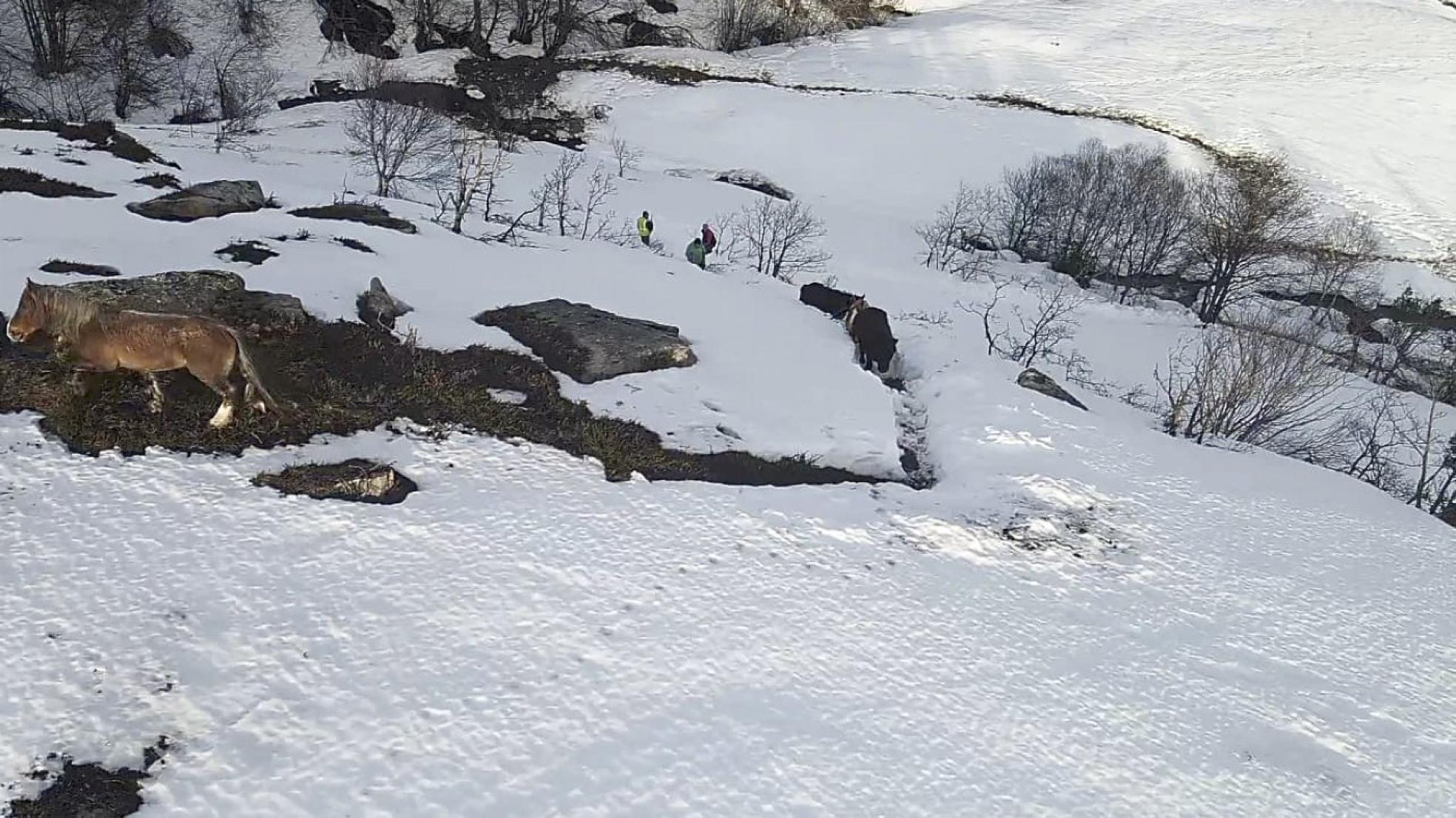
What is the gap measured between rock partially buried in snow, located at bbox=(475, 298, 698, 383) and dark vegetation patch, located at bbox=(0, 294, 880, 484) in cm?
80

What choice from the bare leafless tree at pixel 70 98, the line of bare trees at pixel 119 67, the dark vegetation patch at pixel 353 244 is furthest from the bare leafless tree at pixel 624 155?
the bare leafless tree at pixel 70 98

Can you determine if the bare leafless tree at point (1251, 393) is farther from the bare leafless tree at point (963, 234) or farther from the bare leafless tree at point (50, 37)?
the bare leafless tree at point (50, 37)

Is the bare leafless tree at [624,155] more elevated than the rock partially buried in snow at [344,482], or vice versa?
the bare leafless tree at [624,155]

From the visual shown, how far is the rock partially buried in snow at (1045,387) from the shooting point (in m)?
20.8

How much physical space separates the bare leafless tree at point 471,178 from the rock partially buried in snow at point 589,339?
31.6 ft

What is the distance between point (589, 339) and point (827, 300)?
908 cm

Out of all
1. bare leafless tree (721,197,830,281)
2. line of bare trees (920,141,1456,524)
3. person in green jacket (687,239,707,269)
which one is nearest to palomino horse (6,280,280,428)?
person in green jacket (687,239,707,269)

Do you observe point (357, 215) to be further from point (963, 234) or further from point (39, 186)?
point (963, 234)

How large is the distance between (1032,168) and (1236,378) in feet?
78.9

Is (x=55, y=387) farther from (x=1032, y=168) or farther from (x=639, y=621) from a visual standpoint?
(x=1032, y=168)

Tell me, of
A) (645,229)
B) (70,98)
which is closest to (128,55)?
(70,98)

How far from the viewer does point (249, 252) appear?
57.9 ft

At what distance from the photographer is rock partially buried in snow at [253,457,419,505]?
11.5 m

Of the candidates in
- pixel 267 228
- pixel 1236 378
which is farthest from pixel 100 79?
pixel 1236 378
